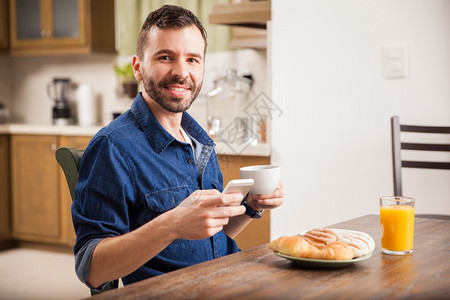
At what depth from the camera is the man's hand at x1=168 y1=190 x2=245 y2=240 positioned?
3.32 feet

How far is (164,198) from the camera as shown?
4.18 ft

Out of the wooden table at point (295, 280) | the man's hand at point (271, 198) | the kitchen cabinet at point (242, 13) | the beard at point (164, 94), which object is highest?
the kitchen cabinet at point (242, 13)

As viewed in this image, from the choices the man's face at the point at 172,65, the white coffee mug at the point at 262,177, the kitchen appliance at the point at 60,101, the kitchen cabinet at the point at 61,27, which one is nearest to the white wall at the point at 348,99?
the man's face at the point at 172,65

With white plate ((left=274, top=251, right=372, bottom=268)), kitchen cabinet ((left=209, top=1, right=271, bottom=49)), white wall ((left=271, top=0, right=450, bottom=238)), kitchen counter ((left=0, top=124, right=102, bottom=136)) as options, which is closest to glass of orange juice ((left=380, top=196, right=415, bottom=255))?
white plate ((left=274, top=251, right=372, bottom=268))

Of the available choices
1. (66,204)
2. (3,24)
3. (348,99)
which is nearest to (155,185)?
(348,99)

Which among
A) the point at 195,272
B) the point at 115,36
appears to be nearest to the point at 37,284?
the point at 115,36

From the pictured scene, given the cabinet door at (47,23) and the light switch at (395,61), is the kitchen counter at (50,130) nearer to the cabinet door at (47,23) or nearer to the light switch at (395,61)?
the cabinet door at (47,23)

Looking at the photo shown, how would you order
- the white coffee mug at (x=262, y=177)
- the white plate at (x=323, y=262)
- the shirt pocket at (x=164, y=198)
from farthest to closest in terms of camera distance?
the shirt pocket at (x=164, y=198) → the white coffee mug at (x=262, y=177) → the white plate at (x=323, y=262)

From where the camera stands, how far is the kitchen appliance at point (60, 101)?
4426mm

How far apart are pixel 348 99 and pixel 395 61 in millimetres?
250

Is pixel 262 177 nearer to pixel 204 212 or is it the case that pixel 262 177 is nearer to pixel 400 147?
pixel 204 212

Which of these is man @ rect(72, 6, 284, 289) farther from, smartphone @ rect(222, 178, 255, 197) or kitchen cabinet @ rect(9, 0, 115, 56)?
kitchen cabinet @ rect(9, 0, 115, 56)

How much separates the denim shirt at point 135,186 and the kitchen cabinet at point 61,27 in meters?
3.03

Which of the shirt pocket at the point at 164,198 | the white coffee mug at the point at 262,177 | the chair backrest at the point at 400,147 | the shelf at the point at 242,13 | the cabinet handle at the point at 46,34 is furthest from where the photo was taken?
the cabinet handle at the point at 46,34
